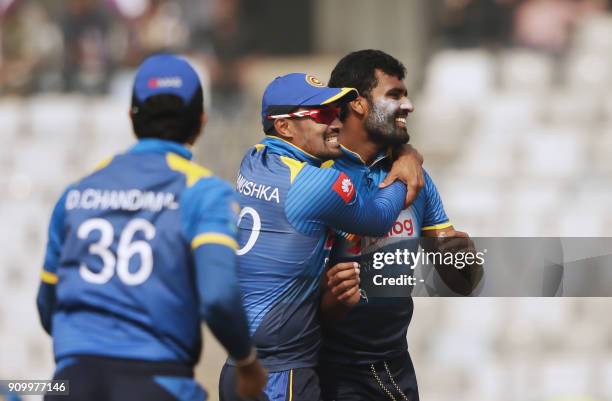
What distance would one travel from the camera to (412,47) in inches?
607

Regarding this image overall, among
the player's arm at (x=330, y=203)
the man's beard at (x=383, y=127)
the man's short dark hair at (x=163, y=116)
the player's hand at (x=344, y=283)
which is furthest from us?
the man's beard at (x=383, y=127)

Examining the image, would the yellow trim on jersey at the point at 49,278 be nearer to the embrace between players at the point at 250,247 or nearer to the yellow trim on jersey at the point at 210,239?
the embrace between players at the point at 250,247

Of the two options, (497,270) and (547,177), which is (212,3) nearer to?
(547,177)

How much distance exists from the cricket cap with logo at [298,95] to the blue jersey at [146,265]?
89 cm

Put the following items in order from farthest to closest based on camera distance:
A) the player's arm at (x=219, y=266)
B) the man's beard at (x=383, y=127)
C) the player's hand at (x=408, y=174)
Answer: the man's beard at (x=383, y=127) → the player's hand at (x=408, y=174) → the player's arm at (x=219, y=266)

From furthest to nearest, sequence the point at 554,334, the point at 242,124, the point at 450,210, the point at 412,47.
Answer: the point at 412,47, the point at 242,124, the point at 450,210, the point at 554,334

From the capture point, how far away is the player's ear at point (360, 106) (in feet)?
15.8

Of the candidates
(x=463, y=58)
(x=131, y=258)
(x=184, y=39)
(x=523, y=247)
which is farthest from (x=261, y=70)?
(x=131, y=258)

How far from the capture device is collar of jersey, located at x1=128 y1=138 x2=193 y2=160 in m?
3.73

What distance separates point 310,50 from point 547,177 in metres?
4.99

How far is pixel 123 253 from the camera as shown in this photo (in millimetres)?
3574

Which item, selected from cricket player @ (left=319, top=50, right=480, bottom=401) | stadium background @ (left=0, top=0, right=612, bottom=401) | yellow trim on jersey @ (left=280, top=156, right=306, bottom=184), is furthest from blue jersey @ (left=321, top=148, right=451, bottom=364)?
stadium background @ (left=0, top=0, right=612, bottom=401)

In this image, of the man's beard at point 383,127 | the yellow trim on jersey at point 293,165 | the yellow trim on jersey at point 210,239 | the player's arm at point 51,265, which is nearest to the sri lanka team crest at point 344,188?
the yellow trim on jersey at point 293,165

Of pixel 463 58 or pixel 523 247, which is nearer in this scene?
pixel 523 247
